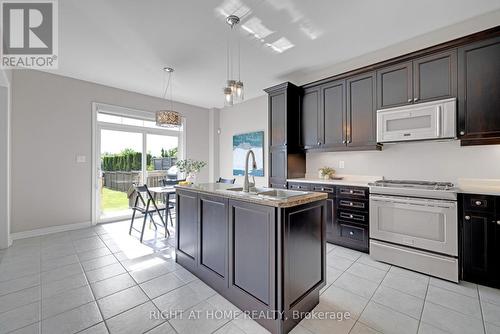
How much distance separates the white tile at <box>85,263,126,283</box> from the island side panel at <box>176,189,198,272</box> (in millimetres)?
648

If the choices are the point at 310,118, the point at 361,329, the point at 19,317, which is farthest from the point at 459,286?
the point at 19,317

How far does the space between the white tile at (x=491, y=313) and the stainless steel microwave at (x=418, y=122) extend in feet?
5.33

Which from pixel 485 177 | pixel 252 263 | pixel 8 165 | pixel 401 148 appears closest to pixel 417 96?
pixel 401 148

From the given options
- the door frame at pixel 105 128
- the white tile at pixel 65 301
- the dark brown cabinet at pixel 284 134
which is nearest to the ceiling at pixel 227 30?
the dark brown cabinet at pixel 284 134

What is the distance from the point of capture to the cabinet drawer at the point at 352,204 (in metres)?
2.88

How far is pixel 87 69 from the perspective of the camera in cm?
362

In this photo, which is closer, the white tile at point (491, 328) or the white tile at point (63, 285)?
the white tile at point (491, 328)

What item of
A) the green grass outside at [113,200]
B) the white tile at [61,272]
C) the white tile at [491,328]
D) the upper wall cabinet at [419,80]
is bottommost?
the white tile at [491,328]

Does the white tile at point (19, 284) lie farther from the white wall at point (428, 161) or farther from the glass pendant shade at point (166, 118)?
the white wall at point (428, 161)

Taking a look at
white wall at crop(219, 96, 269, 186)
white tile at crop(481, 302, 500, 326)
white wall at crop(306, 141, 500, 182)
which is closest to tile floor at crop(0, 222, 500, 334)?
white tile at crop(481, 302, 500, 326)

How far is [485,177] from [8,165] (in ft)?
20.5

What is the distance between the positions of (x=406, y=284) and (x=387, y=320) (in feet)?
2.36

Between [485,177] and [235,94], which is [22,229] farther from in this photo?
[485,177]

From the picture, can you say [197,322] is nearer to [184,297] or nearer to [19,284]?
[184,297]
